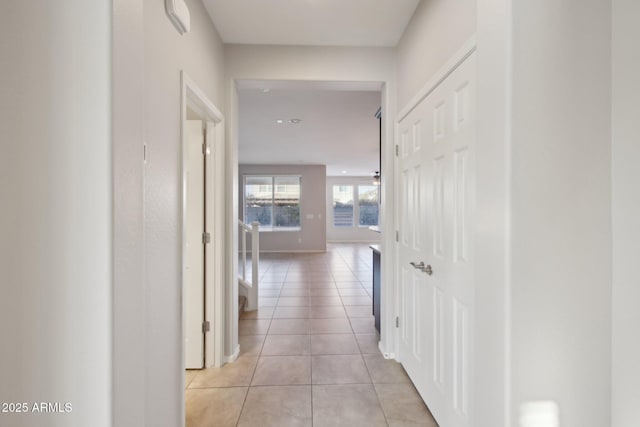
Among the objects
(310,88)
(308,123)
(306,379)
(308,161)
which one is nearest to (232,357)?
(306,379)

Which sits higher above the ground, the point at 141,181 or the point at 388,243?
the point at 141,181

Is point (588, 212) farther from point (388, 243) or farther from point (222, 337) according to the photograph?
point (222, 337)

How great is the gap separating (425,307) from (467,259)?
0.64 metres

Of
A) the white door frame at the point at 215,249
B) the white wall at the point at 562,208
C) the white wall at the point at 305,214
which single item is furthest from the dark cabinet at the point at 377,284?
the white wall at the point at 305,214

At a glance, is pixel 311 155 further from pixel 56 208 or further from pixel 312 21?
pixel 56 208

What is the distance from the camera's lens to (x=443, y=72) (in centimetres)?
159

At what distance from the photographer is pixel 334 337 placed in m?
3.02

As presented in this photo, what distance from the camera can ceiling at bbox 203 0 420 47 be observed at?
2.00m

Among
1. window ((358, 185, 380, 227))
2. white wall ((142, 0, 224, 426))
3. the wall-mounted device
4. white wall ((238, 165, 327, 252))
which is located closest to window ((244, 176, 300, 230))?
white wall ((238, 165, 327, 252))

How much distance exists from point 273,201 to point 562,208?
886cm

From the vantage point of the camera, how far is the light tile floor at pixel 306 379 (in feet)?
6.06

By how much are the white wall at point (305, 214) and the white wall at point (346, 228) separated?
2.18 metres

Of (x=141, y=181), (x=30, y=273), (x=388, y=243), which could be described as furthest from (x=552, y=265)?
(x=388, y=243)

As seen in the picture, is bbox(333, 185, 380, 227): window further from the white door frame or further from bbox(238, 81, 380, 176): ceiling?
the white door frame
